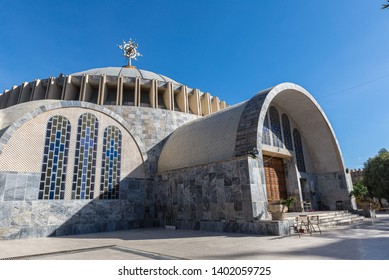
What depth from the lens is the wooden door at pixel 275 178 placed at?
17766 millimetres

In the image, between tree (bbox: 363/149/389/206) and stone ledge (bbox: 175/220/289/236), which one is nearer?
stone ledge (bbox: 175/220/289/236)

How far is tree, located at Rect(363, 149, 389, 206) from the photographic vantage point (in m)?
30.6

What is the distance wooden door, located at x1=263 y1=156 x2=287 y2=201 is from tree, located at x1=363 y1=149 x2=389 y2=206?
2003 centimetres

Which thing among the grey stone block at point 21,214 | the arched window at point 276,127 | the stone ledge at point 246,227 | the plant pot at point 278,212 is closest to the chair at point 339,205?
the arched window at point 276,127

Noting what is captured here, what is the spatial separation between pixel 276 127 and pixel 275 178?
13.1ft

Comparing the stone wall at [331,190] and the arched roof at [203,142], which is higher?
the arched roof at [203,142]

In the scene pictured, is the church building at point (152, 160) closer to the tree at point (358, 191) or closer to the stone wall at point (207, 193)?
the stone wall at point (207, 193)

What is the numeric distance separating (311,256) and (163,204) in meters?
12.1

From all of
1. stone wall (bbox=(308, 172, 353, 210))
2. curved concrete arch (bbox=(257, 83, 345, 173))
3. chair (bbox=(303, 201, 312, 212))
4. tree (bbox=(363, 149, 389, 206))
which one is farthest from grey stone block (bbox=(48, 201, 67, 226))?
tree (bbox=(363, 149, 389, 206))

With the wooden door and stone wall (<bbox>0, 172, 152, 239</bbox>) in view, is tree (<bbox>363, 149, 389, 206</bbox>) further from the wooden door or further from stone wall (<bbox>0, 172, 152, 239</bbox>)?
stone wall (<bbox>0, 172, 152, 239</bbox>)

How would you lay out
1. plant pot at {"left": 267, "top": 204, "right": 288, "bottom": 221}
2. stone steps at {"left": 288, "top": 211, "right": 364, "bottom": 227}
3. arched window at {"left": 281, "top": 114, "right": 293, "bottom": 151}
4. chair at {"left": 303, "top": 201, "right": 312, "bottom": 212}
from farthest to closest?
arched window at {"left": 281, "top": 114, "right": 293, "bottom": 151}, chair at {"left": 303, "top": 201, "right": 312, "bottom": 212}, stone steps at {"left": 288, "top": 211, "right": 364, "bottom": 227}, plant pot at {"left": 267, "top": 204, "right": 288, "bottom": 221}

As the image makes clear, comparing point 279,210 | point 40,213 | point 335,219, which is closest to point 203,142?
point 279,210

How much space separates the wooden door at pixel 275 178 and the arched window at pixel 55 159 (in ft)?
43.9

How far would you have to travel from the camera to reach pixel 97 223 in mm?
15273
